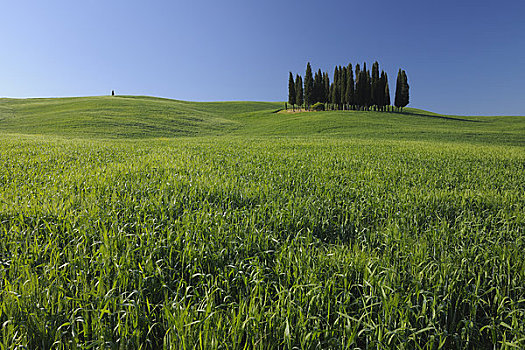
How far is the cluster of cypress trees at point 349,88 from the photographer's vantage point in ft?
246

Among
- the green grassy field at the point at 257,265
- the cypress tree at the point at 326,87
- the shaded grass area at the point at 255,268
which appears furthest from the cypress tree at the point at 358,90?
the shaded grass area at the point at 255,268

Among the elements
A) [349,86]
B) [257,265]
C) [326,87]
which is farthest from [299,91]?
[257,265]

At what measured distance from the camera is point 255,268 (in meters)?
3.25

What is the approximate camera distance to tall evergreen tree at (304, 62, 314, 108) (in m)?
76.5

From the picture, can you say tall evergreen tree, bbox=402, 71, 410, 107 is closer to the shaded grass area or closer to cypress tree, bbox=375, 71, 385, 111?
cypress tree, bbox=375, 71, 385, 111

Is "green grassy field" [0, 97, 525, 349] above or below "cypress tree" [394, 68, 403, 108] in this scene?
below

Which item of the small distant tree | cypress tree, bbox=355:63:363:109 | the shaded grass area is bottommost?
the shaded grass area

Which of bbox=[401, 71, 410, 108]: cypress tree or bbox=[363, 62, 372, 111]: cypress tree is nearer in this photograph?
bbox=[363, 62, 372, 111]: cypress tree

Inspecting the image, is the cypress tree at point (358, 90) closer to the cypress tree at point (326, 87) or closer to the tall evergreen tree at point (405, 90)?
the cypress tree at point (326, 87)

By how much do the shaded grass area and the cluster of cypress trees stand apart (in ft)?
246

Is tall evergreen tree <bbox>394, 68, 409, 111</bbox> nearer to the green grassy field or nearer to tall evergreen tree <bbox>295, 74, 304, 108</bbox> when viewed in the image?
tall evergreen tree <bbox>295, 74, 304, 108</bbox>

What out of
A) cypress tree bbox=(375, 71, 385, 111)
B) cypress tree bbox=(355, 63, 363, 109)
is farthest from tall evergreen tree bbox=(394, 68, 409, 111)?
cypress tree bbox=(355, 63, 363, 109)

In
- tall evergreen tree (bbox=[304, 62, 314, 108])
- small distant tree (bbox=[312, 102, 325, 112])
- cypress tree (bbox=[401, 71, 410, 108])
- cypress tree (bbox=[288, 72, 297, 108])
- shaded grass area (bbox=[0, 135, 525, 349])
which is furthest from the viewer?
small distant tree (bbox=[312, 102, 325, 112])

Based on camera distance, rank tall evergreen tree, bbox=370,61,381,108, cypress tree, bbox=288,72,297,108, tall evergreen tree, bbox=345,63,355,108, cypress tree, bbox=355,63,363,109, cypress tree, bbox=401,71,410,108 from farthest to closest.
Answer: cypress tree, bbox=288,72,297,108 → cypress tree, bbox=401,71,410,108 → tall evergreen tree, bbox=370,61,381,108 → cypress tree, bbox=355,63,363,109 → tall evergreen tree, bbox=345,63,355,108
